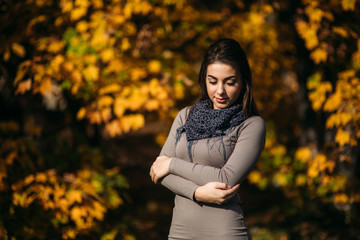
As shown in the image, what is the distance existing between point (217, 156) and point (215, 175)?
0.45 feet

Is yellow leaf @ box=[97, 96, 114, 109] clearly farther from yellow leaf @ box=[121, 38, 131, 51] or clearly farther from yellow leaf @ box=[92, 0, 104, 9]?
yellow leaf @ box=[92, 0, 104, 9]

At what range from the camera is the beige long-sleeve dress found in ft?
7.12

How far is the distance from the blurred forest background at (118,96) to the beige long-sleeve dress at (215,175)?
→ 66.4 inches

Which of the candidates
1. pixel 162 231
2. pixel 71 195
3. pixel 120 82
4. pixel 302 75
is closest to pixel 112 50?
A: pixel 120 82

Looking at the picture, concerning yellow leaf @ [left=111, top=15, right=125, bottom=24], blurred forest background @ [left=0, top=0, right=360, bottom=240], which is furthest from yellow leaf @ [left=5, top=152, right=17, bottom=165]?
yellow leaf @ [left=111, top=15, right=125, bottom=24]

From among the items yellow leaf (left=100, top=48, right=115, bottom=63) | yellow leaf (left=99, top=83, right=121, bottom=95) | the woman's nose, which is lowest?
yellow leaf (left=99, top=83, right=121, bottom=95)

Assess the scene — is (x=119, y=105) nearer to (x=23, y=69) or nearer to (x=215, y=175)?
(x=23, y=69)

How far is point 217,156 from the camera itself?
2258mm

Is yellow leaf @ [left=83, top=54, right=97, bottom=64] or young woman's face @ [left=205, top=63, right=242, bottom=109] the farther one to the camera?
yellow leaf @ [left=83, top=54, right=97, bottom=64]

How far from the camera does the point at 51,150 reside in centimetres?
476

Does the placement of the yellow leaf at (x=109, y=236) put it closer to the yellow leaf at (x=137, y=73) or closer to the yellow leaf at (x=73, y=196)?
the yellow leaf at (x=73, y=196)

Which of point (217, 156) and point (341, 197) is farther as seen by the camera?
point (341, 197)

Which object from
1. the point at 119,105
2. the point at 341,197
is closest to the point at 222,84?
the point at 119,105

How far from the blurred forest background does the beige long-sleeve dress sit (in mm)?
1687
